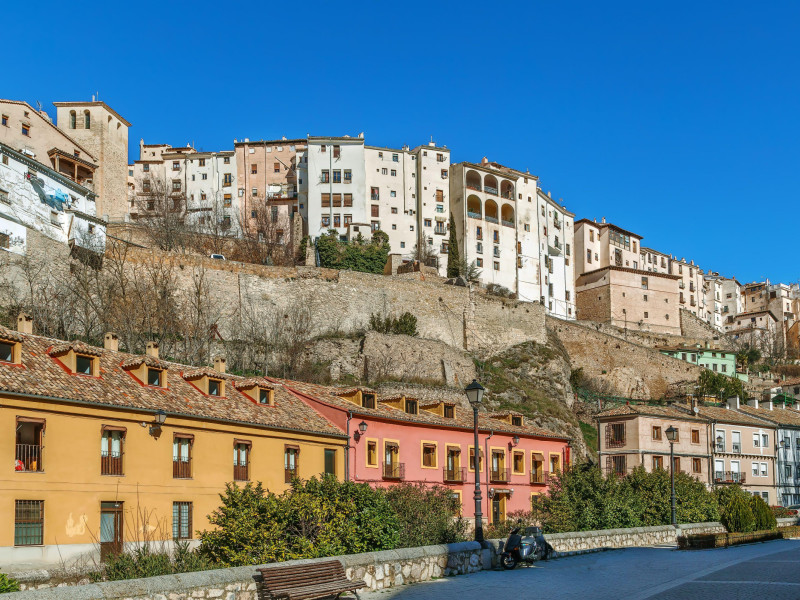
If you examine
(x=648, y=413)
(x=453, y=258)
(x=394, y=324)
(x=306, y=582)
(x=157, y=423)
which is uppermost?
(x=453, y=258)

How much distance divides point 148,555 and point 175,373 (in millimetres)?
16130

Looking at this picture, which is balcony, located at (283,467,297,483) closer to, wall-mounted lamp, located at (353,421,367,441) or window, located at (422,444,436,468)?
wall-mounted lamp, located at (353,421,367,441)

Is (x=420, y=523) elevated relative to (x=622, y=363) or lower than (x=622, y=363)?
lower

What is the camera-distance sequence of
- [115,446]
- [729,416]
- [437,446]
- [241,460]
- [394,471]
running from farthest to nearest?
1. [729,416]
2. [437,446]
3. [394,471]
4. [241,460]
5. [115,446]

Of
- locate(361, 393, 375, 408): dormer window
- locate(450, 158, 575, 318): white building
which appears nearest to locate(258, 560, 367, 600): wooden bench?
locate(361, 393, 375, 408): dormer window

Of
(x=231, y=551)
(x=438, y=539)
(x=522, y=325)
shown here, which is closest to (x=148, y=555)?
(x=231, y=551)

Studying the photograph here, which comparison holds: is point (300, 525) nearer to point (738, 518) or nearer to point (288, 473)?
point (288, 473)

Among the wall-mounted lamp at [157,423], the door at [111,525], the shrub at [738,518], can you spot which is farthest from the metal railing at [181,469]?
the shrub at [738,518]

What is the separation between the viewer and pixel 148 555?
47.9ft

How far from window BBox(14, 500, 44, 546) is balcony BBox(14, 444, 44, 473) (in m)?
0.83

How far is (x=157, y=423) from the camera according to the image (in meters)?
25.7

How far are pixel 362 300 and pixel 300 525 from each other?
164ft

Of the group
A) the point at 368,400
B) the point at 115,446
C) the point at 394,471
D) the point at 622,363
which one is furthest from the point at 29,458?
the point at 622,363

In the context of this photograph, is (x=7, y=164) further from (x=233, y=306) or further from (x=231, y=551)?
(x=231, y=551)
